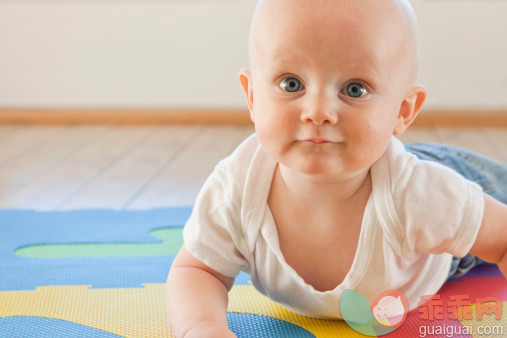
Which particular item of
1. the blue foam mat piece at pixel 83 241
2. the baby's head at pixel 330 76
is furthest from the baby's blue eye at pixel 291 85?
the blue foam mat piece at pixel 83 241

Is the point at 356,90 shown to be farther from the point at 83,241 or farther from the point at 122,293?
the point at 83,241

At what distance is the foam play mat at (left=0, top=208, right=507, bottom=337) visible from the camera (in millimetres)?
741

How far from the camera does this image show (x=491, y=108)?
222 cm

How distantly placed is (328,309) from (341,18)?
0.32 meters

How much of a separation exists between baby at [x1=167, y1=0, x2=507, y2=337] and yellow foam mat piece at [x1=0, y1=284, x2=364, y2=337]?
0.11ft

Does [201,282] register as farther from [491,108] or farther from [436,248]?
[491,108]

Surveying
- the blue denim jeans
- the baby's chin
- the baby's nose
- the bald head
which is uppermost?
the bald head

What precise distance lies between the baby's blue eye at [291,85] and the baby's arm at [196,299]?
0.74 ft

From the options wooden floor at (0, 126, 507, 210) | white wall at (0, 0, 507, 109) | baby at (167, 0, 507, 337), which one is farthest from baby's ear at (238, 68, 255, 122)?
white wall at (0, 0, 507, 109)

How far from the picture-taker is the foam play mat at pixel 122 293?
0.74 metres

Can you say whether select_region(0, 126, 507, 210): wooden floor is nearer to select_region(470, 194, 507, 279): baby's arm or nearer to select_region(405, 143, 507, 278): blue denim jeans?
select_region(405, 143, 507, 278): blue denim jeans

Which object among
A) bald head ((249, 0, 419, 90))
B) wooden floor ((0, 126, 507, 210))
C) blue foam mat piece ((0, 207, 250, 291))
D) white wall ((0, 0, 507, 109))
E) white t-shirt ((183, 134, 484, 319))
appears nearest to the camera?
bald head ((249, 0, 419, 90))

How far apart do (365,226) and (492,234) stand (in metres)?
0.14

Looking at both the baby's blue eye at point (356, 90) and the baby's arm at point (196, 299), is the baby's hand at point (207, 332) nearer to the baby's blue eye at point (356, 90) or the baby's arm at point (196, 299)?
the baby's arm at point (196, 299)
